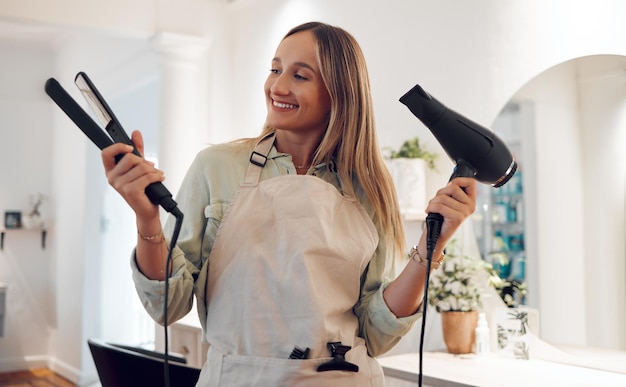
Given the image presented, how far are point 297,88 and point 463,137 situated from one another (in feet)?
1.04

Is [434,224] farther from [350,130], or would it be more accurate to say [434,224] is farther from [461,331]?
[461,331]

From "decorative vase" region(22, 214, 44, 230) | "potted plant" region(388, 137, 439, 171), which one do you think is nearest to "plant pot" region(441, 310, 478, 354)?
"potted plant" region(388, 137, 439, 171)

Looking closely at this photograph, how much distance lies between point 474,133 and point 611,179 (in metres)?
1.29

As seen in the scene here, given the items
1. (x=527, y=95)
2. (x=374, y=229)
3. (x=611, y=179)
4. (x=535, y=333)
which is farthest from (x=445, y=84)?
(x=374, y=229)

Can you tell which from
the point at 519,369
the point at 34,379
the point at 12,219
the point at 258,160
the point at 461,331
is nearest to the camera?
the point at 258,160

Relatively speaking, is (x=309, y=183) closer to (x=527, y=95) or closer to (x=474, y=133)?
(x=474, y=133)

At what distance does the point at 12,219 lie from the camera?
6137 millimetres

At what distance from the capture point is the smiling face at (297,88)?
1278 mm

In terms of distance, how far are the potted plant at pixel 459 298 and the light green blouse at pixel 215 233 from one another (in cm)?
124

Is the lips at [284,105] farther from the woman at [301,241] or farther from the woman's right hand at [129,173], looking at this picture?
the woman's right hand at [129,173]

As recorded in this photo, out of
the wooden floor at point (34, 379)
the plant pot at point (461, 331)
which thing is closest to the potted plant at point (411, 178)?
the plant pot at point (461, 331)

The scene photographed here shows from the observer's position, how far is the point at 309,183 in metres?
1.27

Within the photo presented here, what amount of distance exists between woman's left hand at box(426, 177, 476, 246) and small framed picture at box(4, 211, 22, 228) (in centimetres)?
570

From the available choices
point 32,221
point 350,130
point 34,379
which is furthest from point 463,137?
point 32,221
